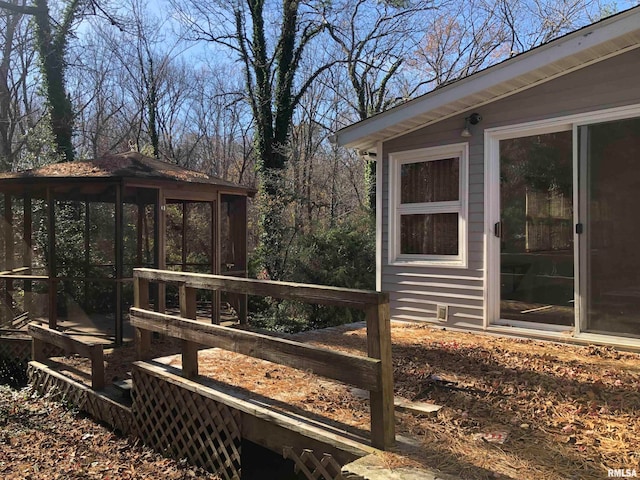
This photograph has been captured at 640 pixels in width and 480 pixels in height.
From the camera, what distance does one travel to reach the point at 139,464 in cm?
385

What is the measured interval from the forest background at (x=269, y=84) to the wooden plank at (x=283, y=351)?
658cm

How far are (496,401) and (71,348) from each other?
14.6 ft

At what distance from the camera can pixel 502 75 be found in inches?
189

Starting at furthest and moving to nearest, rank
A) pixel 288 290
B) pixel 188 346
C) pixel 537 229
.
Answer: pixel 537 229
pixel 188 346
pixel 288 290

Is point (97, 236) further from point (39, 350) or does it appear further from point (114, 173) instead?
point (39, 350)

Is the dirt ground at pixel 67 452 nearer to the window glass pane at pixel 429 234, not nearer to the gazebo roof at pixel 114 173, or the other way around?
the gazebo roof at pixel 114 173

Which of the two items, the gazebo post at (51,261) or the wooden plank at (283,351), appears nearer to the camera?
the wooden plank at (283,351)

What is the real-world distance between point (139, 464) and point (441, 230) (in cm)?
387

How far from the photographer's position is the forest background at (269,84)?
12797 mm

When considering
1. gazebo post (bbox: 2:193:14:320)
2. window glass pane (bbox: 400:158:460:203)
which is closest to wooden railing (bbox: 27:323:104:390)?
gazebo post (bbox: 2:193:14:320)

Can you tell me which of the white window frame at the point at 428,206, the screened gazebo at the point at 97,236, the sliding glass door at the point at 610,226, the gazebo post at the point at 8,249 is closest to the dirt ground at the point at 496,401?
the sliding glass door at the point at 610,226

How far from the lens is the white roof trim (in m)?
4.14

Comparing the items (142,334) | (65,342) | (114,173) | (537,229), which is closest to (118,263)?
(114,173)

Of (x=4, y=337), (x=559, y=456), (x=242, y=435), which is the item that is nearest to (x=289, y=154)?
(x=4, y=337)
